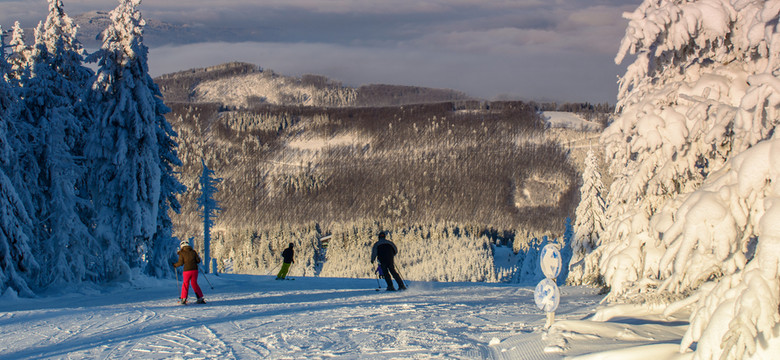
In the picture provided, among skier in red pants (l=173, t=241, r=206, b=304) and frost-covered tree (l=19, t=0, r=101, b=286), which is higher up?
frost-covered tree (l=19, t=0, r=101, b=286)

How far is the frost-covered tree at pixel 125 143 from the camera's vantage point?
78.2 ft

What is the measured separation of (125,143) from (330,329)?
16.3 m

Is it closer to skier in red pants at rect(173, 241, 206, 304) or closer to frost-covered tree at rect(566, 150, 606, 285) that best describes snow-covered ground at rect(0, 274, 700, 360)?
skier in red pants at rect(173, 241, 206, 304)

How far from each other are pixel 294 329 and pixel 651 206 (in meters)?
6.19

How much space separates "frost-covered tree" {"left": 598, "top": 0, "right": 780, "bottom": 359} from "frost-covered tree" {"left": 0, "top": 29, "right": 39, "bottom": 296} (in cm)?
1533

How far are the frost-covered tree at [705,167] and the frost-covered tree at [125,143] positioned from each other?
1776 centimetres

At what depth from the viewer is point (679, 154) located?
32.4ft

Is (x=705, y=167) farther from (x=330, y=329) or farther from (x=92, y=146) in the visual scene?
(x=92, y=146)

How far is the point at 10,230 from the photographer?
60.1 feet

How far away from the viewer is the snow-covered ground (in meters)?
7.87

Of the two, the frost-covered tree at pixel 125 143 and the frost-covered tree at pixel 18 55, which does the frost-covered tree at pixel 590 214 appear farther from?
the frost-covered tree at pixel 18 55

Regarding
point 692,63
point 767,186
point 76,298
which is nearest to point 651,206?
point 692,63

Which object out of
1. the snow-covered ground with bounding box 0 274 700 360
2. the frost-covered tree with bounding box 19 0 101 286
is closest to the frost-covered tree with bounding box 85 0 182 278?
the frost-covered tree with bounding box 19 0 101 286

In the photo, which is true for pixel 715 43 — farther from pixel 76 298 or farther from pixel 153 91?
pixel 153 91
